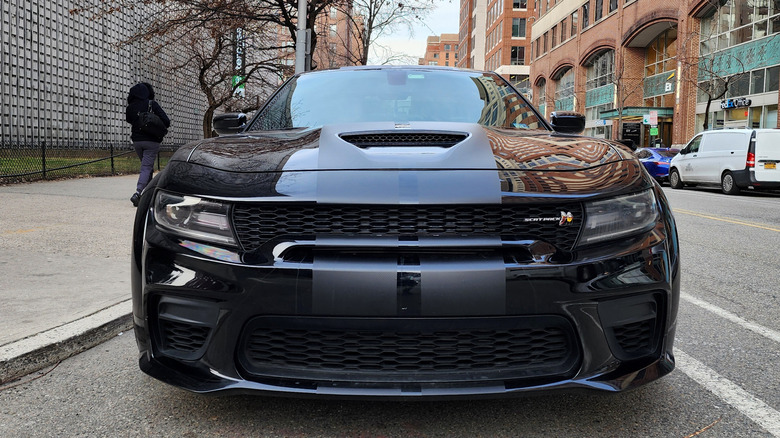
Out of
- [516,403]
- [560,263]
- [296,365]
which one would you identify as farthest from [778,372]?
[296,365]

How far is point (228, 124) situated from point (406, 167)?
197 centimetres

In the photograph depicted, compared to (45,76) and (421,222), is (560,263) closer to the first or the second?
(421,222)

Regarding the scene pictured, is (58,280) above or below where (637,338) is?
below

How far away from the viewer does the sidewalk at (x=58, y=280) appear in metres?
3.24

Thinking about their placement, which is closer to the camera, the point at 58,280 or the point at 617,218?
the point at 617,218

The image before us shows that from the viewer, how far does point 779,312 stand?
4453 millimetres

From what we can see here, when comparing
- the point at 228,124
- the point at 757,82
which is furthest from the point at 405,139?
the point at 757,82

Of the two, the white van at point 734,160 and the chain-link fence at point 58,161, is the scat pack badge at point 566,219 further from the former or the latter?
the white van at point 734,160

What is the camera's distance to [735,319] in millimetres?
4207

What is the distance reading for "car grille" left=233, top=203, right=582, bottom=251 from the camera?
2.12 m

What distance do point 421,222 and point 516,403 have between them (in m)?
1.00

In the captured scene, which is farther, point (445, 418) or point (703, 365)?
point (703, 365)

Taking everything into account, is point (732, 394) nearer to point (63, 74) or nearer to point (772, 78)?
point (63, 74)

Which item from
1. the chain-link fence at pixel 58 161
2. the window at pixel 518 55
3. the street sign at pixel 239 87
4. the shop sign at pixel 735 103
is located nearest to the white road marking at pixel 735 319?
the chain-link fence at pixel 58 161
